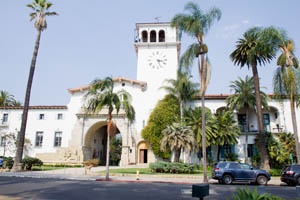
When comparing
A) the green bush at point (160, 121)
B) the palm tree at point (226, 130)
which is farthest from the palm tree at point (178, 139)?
the green bush at point (160, 121)

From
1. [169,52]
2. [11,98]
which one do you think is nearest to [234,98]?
[169,52]

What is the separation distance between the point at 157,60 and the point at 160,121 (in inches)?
443

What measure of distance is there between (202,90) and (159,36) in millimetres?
25438

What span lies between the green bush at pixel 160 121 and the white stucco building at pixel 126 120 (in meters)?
1.43

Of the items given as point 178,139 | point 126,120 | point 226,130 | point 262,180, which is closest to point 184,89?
point 226,130

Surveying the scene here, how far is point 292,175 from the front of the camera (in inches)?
643

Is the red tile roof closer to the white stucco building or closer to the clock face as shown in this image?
the white stucco building

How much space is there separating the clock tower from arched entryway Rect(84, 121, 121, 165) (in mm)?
9456

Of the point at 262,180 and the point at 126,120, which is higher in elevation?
the point at 126,120

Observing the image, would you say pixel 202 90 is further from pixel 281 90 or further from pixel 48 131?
pixel 48 131

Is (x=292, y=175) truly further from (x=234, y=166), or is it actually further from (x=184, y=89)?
(x=184, y=89)

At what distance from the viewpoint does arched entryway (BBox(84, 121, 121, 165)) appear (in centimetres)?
3666

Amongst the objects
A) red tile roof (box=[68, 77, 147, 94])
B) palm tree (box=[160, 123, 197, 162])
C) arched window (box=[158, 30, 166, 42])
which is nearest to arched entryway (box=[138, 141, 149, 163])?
red tile roof (box=[68, 77, 147, 94])

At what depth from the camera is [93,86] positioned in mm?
19219
